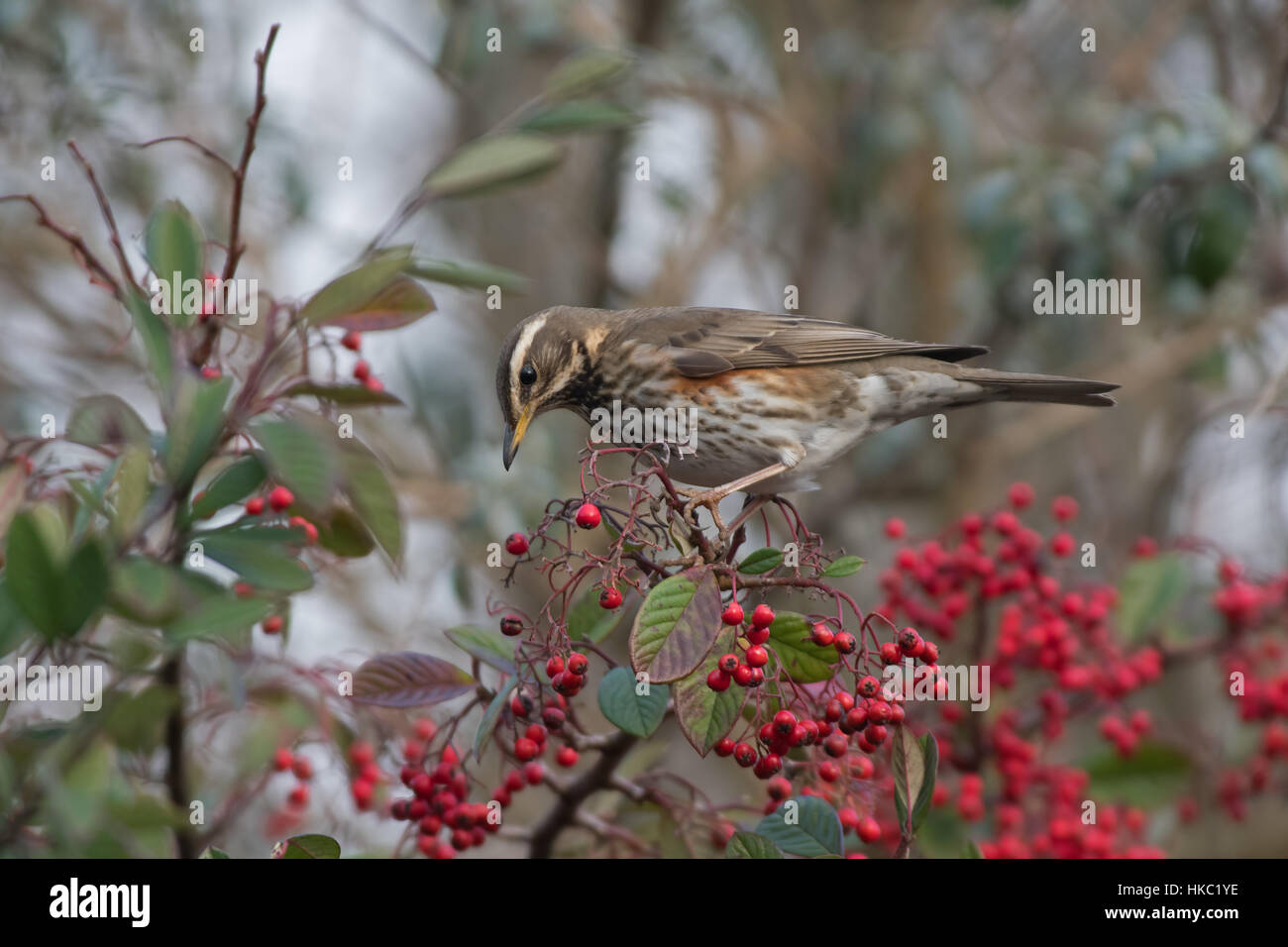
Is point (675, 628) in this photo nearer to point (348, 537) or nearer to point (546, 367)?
point (348, 537)

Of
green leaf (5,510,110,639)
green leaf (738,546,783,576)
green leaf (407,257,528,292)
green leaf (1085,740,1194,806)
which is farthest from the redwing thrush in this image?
green leaf (5,510,110,639)

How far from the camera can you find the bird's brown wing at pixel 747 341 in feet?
12.3

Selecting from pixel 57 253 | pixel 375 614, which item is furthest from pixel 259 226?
pixel 375 614

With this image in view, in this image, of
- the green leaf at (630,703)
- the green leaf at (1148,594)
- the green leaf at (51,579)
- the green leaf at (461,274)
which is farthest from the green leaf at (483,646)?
the green leaf at (1148,594)

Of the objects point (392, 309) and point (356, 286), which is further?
point (392, 309)

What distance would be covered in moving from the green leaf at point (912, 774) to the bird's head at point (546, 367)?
1565 mm

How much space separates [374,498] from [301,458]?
309 mm

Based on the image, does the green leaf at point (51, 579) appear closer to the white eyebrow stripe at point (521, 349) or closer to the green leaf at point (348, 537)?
the green leaf at point (348, 537)

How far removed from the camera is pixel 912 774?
221cm

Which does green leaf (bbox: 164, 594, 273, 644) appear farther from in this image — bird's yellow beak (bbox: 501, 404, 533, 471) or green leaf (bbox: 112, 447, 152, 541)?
bird's yellow beak (bbox: 501, 404, 533, 471)

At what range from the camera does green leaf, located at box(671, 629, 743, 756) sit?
217 centimetres

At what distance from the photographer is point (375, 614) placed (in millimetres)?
6316
